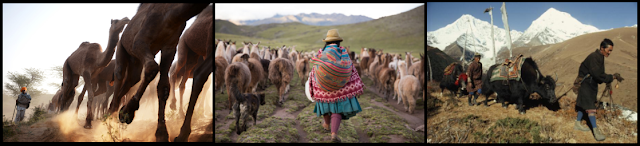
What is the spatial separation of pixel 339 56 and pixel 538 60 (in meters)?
2.90

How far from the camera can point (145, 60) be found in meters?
3.95

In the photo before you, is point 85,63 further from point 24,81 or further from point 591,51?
point 591,51

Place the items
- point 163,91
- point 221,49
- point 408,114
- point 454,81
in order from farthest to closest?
point 221,49, point 408,114, point 454,81, point 163,91

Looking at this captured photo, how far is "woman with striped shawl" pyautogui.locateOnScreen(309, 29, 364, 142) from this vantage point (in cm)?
362

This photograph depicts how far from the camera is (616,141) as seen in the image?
13.9 ft

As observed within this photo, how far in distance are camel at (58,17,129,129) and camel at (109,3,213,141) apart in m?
0.51

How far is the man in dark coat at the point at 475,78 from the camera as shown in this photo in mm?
4754

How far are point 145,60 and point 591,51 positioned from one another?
18.6 ft

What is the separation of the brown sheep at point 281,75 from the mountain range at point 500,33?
2383 mm

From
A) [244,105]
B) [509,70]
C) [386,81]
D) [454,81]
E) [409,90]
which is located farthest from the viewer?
[386,81]

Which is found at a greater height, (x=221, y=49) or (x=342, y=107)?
(x=221, y=49)

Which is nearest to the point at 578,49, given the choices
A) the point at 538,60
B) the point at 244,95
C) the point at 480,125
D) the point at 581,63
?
the point at 581,63

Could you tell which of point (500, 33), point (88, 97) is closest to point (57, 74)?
point (88, 97)

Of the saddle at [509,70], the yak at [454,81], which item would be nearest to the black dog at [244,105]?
the yak at [454,81]
